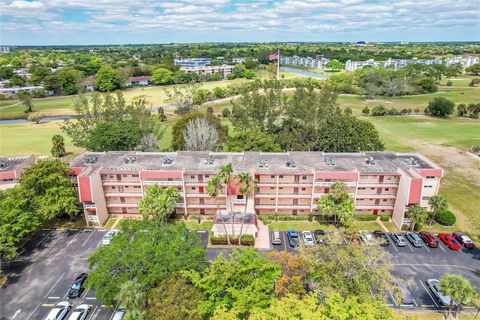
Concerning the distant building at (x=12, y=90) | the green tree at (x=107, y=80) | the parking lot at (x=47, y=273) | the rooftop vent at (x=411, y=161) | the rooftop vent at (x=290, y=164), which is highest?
the green tree at (x=107, y=80)

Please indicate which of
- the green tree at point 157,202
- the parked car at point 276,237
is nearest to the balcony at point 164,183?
the green tree at point 157,202

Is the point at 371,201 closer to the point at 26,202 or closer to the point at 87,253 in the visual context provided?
the point at 87,253

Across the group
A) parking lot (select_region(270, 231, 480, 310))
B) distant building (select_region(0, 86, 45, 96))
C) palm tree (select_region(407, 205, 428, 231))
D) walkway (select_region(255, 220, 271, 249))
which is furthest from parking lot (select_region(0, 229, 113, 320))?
distant building (select_region(0, 86, 45, 96))

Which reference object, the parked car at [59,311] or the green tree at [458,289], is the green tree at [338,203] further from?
the parked car at [59,311]

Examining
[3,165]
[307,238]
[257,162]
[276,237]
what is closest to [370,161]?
[307,238]

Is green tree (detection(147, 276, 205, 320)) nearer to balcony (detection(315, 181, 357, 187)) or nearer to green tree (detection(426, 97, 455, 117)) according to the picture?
balcony (detection(315, 181, 357, 187))

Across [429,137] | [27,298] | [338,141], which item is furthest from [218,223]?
[429,137]
